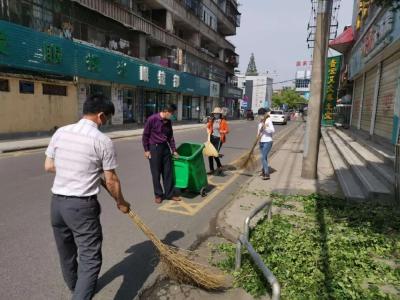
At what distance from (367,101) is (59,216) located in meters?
15.8

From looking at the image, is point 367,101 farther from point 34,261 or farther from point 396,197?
point 34,261

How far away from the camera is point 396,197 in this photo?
5.61m

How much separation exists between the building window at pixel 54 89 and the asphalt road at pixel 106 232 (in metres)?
9.36

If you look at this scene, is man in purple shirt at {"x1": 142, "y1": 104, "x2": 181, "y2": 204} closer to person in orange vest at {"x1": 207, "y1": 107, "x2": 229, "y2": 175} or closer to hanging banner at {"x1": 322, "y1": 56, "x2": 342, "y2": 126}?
person in orange vest at {"x1": 207, "y1": 107, "x2": 229, "y2": 175}

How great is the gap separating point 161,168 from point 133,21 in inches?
796

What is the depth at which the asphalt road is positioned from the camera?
3.22 m

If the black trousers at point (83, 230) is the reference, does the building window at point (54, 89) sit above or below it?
above

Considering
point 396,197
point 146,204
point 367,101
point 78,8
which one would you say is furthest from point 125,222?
point 78,8

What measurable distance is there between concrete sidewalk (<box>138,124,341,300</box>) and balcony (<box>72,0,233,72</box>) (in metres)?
14.6

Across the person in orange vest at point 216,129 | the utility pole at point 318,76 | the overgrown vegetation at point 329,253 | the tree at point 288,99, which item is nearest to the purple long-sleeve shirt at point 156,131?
the overgrown vegetation at point 329,253

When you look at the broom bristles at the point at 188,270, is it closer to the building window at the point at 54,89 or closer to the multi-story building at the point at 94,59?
the multi-story building at the point at 94,59

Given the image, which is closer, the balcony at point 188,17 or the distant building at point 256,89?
the balcony at point 188,17

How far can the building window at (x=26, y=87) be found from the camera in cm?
1495

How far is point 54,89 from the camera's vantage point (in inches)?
666
